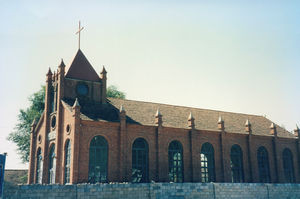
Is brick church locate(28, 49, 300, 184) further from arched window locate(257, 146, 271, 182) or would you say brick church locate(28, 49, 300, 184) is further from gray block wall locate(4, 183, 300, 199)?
gray block wall locate(4, 183, 300, 199)

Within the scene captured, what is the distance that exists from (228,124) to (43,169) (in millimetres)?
21070

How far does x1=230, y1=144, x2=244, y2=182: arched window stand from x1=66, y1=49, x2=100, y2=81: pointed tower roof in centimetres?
1661

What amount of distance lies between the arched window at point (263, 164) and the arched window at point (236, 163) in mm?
2646

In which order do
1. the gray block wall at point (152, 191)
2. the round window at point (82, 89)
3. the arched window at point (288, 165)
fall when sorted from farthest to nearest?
the arched window at point (288, 165) < the round window at point (82, 89) < the gray block wall at point (152, 191)

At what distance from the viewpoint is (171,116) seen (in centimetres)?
3778

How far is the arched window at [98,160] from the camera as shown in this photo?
1176 inches

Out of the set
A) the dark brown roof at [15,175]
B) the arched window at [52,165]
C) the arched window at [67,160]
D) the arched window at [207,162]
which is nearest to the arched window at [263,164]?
the arched window at [207,162]

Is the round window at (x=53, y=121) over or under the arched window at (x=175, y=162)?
over

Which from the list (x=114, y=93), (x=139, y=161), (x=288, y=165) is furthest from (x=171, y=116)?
(x=114, y=93)

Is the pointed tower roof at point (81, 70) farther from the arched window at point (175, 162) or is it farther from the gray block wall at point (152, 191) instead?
the gray block wall at point (152, 191)

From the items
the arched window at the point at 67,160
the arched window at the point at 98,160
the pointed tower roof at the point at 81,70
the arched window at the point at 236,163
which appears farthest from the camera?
the arched window at the point at 236,163

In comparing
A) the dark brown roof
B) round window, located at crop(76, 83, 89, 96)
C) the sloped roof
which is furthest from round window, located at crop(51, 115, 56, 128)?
the dark brown roof

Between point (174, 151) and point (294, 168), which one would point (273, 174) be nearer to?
point (294, 168)

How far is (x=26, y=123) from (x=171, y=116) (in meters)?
23.0
